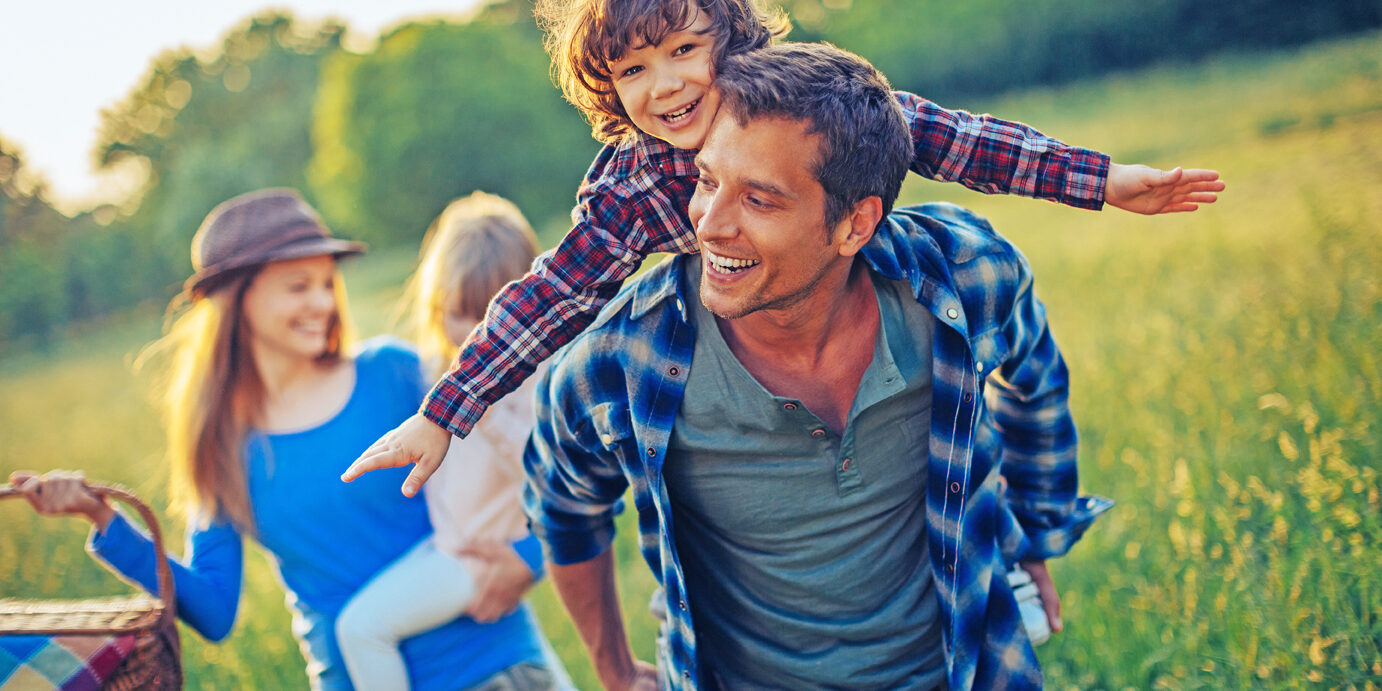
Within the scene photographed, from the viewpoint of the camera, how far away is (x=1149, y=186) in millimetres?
2076

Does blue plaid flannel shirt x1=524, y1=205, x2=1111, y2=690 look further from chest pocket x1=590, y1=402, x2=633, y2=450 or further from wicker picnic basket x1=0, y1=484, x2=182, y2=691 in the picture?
wicker picnic basket x1=0, y1=484, x2=182, y2=691

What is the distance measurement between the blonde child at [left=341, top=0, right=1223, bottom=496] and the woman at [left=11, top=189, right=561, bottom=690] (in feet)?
3.72

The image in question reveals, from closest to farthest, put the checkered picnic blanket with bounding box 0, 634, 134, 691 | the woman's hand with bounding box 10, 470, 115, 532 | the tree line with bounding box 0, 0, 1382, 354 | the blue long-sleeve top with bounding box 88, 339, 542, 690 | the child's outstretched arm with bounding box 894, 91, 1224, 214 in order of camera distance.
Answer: the child's outstretched arm with bounding box 894, 91, 1224, 214 → the checkered picnic blanket with bounding box 0, 634, 134, 691 → the woman's hand with bounding box 10, 470, 115, 532 → the blue long-sleeve top with bounding box 88, 339, 542, 690 → the tree line with bounding box 0, 0, 1382, 354

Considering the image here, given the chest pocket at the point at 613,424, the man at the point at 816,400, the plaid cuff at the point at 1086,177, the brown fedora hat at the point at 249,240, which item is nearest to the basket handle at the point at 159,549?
the brown fedora hat at the point at 249,240

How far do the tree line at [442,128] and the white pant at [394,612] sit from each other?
18.4 meters

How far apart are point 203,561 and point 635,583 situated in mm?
2723

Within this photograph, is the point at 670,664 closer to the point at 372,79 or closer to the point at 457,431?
the point at 457,431

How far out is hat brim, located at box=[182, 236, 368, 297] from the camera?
3.37 meters

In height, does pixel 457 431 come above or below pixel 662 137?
below

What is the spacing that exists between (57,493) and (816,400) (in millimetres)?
2197

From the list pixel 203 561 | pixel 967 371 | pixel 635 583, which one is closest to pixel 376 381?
pixel 203 561

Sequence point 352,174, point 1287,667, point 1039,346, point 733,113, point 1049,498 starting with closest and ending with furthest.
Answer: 1. point 733,113
2. point 1039,346
3. point 1049,498
4. point 1287,667
5. point 352,174

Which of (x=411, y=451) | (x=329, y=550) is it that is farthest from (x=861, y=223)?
(x=329, y=550)

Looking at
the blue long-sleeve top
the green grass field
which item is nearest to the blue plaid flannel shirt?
the blue long-sleeve top
